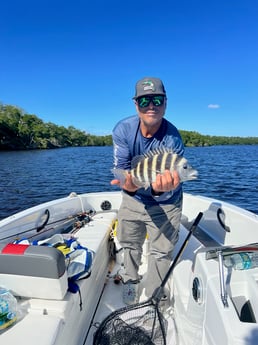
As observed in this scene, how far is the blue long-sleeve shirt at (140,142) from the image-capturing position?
234 cm

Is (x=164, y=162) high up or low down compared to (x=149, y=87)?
down

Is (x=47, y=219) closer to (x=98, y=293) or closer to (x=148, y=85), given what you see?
(x=98, y=293)

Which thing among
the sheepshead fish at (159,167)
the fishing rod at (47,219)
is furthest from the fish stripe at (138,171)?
the fishing rod at (47,219)

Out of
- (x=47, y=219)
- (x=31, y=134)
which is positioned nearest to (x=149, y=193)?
(x=47, y=219)

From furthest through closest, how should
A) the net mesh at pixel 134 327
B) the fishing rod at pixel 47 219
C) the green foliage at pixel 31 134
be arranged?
the green foliage at pixel 31 134
the fishing rod at pixel 47 219
the net mesh at pixel 134 327

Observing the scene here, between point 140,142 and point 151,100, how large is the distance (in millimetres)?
411

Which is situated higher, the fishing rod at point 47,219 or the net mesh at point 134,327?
the fishing rod at point 47,219

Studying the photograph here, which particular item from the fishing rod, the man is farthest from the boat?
the man

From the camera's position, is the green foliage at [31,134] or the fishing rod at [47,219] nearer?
the fishing rod at [47,219]

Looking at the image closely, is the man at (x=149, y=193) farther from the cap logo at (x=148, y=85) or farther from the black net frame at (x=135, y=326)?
the black net frame at (x=135, y=326)

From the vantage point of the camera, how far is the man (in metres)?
2.16

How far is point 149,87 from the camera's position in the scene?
2121mm

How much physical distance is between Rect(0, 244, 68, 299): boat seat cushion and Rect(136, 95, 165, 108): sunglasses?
4.40 ft

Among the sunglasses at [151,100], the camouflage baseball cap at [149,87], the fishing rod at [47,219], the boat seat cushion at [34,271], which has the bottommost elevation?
the fishing rod at [47,219]
